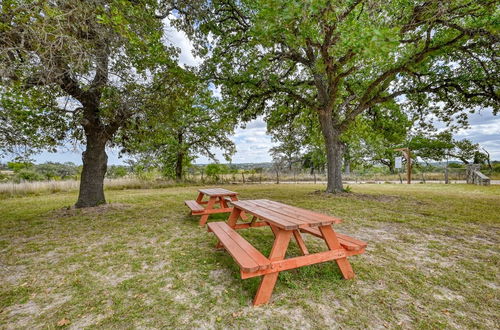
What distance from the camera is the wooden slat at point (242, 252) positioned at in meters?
1.86

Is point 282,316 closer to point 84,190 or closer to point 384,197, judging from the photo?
point 84,190

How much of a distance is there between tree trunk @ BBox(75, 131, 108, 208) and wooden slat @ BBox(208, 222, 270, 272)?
17.5 feet

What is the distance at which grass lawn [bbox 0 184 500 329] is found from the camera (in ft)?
6.00

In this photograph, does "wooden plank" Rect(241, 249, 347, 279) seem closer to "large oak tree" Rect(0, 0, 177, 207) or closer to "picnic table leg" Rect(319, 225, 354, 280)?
"picnic table leg" Rect(319, 225, 354, 280)

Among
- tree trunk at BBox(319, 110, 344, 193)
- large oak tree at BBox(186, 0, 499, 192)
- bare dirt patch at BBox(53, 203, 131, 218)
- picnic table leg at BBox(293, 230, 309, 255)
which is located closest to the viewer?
picnic table leg at BBox(293, 230, 309, 255)

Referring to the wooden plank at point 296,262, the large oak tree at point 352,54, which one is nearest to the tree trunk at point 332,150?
the large oak tree at point 352,54

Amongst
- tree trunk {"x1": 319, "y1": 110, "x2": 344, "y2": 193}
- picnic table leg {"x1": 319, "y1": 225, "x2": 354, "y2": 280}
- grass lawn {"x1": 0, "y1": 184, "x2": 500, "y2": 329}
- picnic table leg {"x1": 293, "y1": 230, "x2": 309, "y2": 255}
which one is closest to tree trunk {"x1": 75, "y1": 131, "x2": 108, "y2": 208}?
grass lawn {"x1": 0, "y1": 184, "x2": 500, "y2": 329}

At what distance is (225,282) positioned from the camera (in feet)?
7.86

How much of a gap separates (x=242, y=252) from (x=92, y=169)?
6.22 metres

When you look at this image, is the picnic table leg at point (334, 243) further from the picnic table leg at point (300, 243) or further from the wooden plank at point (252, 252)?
the wooden plank at point (252, 252)

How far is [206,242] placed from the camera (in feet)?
11.8

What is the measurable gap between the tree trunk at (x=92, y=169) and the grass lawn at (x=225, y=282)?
2.16m

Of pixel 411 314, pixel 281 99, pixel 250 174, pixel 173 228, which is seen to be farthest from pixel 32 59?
pixel 250 174

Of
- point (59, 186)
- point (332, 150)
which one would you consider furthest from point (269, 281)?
point (59, 186)
